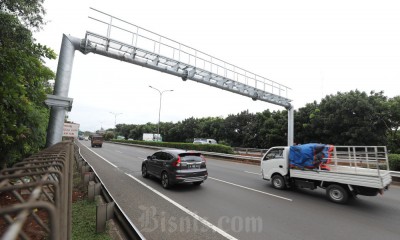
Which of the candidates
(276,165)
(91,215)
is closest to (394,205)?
(276,165)

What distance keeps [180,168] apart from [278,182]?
441 cm

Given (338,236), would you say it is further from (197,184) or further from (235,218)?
(197,184)

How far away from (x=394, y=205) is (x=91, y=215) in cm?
985

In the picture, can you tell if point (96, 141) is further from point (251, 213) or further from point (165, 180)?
point (251, 213)

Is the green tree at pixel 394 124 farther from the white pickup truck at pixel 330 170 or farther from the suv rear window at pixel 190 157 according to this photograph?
the suv rear window at pixel 190 157

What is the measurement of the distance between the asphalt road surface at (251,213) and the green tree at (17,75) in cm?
360

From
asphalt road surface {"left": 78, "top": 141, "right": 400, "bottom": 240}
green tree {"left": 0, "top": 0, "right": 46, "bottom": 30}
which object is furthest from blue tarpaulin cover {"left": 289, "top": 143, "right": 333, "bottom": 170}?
green tree {"left": 0, "top": 0, "right": 46, "bottom": 30}

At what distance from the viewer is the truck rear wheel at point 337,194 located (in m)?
7.17

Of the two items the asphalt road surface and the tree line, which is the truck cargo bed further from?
the tree line

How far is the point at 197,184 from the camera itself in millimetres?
9570

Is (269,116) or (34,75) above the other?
(269,116)

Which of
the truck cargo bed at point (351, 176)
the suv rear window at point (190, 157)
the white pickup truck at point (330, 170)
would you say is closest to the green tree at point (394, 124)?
the white pickup truck at point (330, 170)

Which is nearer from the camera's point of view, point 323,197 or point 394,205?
point 394,205

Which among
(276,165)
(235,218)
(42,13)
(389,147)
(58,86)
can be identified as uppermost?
(42,13)
